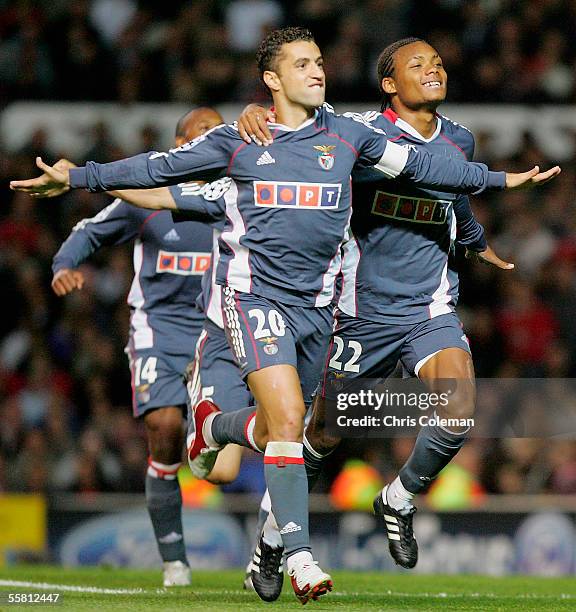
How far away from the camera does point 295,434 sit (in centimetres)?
638

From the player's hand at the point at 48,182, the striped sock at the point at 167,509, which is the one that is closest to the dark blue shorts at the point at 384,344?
the striped sock at the point at 167,509

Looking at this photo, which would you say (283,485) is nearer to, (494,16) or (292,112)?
(292,112)

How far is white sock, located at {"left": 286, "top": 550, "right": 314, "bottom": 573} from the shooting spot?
6.12 m

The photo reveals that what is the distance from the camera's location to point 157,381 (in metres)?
8.62

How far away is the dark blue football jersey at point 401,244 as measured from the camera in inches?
288

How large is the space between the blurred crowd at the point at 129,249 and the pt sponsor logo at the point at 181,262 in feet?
13.9

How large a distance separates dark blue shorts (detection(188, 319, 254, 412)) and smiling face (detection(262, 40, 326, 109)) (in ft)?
5.29

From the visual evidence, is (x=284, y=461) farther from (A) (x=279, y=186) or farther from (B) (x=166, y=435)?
(B) (x=166, y=435)

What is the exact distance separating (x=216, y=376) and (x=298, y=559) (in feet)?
6.47

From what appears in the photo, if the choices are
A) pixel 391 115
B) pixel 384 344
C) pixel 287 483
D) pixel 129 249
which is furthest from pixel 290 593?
pixel 129 249

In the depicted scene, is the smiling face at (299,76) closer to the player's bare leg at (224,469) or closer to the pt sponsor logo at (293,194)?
the pt sponsor logo at (293,194)

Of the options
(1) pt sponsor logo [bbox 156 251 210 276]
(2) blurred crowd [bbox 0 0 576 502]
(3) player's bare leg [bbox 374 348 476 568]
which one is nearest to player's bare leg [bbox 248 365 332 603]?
(3) player's bare leg [bbox 374 348 476 568]

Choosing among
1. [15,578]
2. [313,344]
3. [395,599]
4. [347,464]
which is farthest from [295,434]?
[347,464]

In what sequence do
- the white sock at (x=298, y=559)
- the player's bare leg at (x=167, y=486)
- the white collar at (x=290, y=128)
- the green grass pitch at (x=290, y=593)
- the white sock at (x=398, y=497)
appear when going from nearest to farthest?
the white sock at (x=298, y=559)
the green grass pitch at (x=290, y=593)
the white collar at (x=290, y=128)
the white sock at (x=398, y=497)
the player's bare leg at (x=167, y=486)
